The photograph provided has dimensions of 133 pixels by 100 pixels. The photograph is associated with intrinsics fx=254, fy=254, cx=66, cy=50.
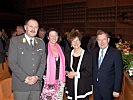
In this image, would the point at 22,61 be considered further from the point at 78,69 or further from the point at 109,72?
the point at 109,72

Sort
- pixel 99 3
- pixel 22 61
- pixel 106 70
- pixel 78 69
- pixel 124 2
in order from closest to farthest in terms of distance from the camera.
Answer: pixel 22 61 → pixel 106 70 → pixel 78 69 → pixel 124 2 → pixel 99 3

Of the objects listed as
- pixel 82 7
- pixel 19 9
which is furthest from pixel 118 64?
pixel 19 9

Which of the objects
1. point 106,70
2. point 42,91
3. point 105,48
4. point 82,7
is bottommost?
point 42,91

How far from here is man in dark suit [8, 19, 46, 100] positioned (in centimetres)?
290

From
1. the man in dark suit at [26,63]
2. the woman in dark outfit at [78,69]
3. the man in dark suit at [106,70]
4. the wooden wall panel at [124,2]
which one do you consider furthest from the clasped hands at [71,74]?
the wooden wall panel at [124,2]

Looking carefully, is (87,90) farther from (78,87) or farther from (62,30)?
(62,30)

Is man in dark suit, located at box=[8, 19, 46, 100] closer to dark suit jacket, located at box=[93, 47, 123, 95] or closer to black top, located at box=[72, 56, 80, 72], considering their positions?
black top, located at box=[72, 56, 80, 72]

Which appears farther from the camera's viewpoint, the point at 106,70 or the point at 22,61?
the point at 106,70

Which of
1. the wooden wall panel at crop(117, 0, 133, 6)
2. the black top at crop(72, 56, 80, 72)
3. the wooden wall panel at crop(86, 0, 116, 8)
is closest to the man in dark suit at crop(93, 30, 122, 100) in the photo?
the black top at crop(72, 56, 80, 72)

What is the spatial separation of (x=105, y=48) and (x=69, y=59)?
19.8 inches

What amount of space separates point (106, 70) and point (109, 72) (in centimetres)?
5

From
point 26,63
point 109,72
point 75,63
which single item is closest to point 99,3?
point 75,63

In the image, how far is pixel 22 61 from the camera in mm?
2904

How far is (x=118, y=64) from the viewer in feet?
10.3
